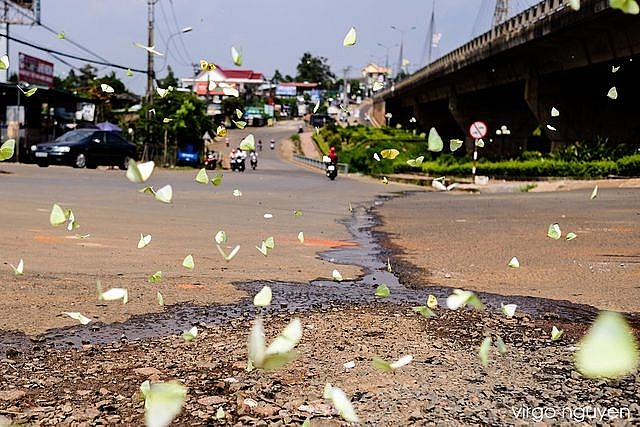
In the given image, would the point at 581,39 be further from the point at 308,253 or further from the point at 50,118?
→ the point at 50,118

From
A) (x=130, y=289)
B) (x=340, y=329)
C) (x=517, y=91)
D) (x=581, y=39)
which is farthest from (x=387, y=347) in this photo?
(x=517, y=91)

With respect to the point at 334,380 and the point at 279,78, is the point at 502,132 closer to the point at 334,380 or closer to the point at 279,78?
the point at 334,380

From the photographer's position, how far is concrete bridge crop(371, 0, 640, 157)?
2166 centimetres

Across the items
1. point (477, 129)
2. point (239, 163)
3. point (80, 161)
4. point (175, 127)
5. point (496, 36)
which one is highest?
point (496, 36)

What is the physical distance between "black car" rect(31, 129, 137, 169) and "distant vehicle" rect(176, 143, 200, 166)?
9.76 metres

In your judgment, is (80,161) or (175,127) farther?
(175,127)

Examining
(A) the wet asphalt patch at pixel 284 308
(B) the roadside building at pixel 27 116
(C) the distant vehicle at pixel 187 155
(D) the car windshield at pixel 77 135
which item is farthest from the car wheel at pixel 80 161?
(A) the wet asphalt patch at pixel 284 308

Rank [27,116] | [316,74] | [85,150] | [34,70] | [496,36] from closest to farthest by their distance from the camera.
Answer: [85,150] → [496,36] → [27,116] → [34,70] → [316,74]

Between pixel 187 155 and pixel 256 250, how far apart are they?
30.2 meters

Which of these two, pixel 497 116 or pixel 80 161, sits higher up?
pixel 497 116

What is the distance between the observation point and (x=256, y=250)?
7.29 m

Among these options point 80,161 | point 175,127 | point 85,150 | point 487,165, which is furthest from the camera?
point 175,127

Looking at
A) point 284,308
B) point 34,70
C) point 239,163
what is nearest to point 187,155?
point 239,163

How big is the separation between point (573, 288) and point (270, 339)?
2624 mm
